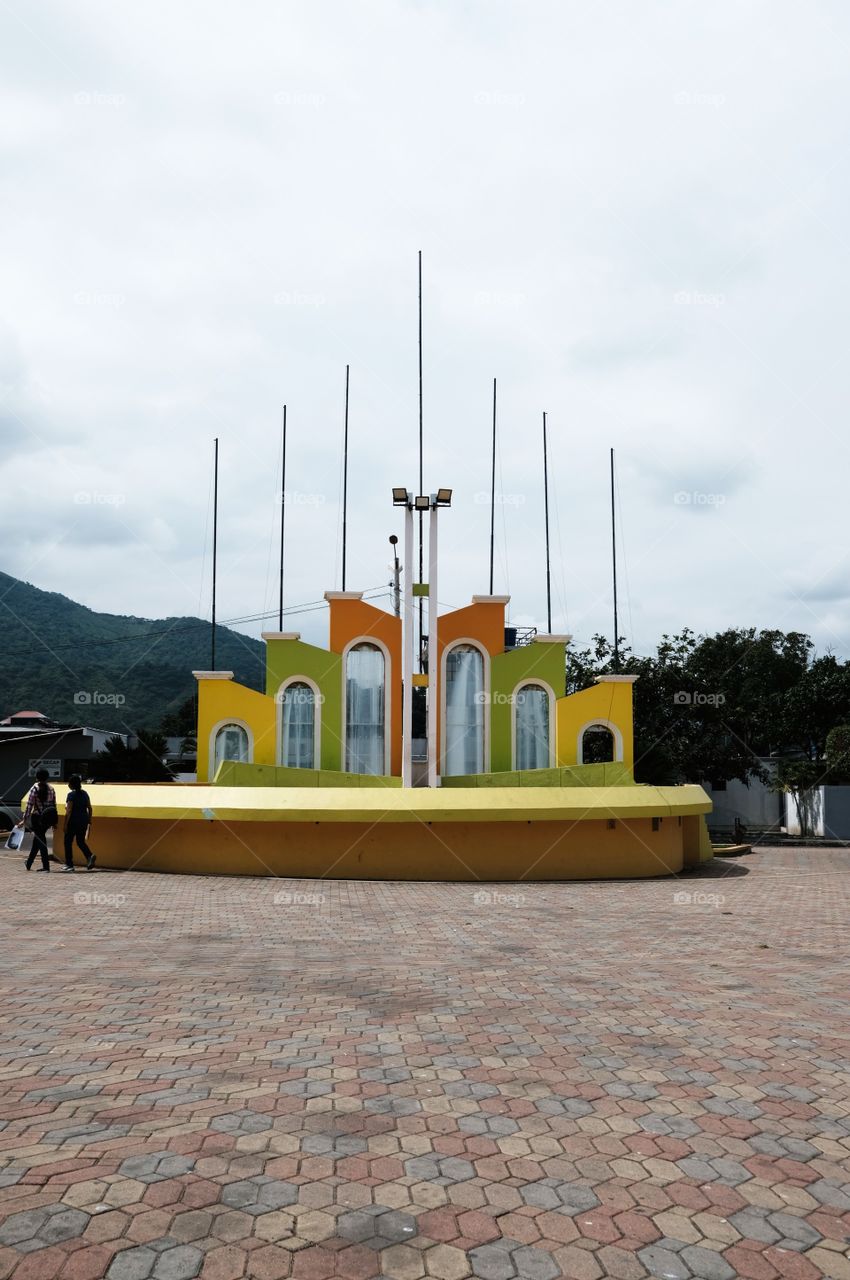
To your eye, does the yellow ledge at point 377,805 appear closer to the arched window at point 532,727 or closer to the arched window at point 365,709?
the arched window at point 365,709

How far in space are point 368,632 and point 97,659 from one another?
8537 centimetres

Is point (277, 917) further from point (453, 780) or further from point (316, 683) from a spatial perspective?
point (316, 683)

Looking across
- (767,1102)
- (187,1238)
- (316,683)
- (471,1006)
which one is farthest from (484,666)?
(187,1238)

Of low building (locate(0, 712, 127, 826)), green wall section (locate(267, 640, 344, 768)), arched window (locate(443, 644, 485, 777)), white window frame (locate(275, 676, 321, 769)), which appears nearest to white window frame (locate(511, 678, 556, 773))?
arched window (locate(443, 644, 485, 777))

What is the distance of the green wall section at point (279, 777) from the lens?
1641 cm

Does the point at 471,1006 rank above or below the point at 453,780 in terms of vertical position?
below

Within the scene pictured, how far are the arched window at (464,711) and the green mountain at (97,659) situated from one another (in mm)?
42264

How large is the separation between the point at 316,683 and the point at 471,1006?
14583 millimetres

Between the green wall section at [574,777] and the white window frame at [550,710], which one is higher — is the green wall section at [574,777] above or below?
below

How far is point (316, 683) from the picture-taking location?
20.7m

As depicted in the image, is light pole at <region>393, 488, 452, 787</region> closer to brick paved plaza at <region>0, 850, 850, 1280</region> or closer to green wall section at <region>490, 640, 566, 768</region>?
green wall section at <region>490, 640, 566, 768</region>

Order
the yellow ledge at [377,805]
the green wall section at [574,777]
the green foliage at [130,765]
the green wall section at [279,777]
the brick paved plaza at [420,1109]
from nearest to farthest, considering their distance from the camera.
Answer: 1. the brick paved plaza at [420,1109]
2. the yellow ledge at [377,805]
3. the green wall section at [279,777]
4. the green wall section at [574,777]
5. the green foliage at [130,765]

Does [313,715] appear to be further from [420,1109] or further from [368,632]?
[420,1109]

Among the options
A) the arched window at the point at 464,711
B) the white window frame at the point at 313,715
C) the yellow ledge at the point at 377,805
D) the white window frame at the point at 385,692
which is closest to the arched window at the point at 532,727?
the arched window at the point at 464,711
